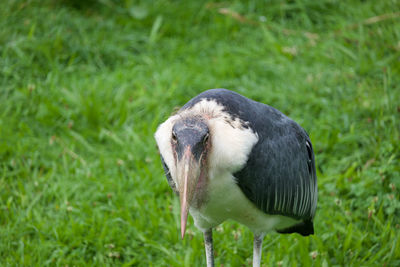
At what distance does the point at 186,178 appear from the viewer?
240 cm

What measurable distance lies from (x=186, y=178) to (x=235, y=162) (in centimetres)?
26

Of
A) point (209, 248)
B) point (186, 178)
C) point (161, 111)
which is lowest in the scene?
point (161, 111)

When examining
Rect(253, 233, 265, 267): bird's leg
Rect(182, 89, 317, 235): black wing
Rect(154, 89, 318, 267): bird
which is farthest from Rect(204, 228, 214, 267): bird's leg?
Rect(182, 89, 317, 235): black wing

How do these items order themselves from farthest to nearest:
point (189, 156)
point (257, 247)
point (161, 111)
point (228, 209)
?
point (161, 111), point (257, 247), point (228, 209), point (189, 156)

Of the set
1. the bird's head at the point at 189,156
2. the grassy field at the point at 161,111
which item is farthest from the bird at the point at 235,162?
the grassy field at the point at 161,111

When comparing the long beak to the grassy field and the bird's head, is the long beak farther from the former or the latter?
the grassy field

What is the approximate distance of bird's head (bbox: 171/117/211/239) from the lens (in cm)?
240

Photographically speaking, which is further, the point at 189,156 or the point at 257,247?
the point at 257,247

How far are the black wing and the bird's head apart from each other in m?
0.22

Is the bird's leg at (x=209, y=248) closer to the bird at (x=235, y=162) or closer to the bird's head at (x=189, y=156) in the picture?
the bird at (x=235, y=162)

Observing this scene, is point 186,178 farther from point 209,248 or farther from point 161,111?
point 161,111

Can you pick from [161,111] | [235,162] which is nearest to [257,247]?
[235,162]

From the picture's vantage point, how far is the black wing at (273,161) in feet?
8.77

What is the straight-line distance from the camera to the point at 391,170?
13.0 ft
